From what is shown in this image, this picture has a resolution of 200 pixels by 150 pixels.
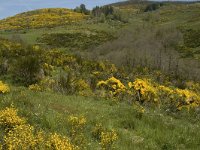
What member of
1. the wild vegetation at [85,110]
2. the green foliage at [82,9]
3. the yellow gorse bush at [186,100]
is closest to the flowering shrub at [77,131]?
the wild vegetation at [85,110]

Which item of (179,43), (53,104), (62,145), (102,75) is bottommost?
(179,43)

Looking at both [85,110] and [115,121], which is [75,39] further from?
[115,121]

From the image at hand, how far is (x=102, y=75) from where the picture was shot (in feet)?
90.0

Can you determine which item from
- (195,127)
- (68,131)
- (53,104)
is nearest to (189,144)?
(195,127)

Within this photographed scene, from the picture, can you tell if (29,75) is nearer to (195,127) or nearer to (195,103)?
(195,103)

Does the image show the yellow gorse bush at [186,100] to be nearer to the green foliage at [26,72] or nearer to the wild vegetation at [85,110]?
the wild vegetation at [85,110]

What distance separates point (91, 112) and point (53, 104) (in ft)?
4.18

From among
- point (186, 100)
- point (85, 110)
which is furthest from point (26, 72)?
point (85, 110)

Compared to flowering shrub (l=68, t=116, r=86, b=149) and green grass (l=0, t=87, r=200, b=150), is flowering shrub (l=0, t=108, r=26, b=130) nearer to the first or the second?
green grass (l=0, t=87, r=200, b=150)

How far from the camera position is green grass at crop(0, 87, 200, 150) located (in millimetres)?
11094

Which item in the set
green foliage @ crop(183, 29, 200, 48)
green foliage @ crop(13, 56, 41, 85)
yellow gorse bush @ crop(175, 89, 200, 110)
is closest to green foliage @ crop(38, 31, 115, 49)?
green foliage @ crop(183, 29, 200, 48)

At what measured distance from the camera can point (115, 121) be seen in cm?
1290

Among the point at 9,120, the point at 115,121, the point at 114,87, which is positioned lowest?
the point at 114,87

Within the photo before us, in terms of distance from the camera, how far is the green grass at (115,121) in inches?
437
